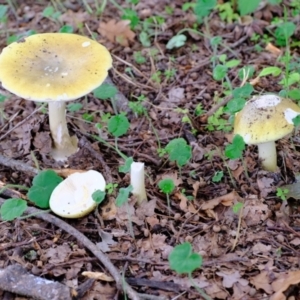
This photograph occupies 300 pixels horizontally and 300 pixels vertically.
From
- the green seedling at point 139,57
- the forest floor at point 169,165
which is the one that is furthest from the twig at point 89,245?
the green seedling at point 139,57

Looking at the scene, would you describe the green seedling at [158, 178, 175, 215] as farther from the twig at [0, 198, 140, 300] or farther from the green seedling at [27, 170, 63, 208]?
the green seedling at [27, 170, 63, 208]

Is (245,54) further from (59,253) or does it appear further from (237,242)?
(59,253)

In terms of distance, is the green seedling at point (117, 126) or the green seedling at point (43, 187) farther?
the green seedling at point (117, 126)

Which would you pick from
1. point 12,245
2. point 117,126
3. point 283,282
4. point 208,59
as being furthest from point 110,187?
point 208,59

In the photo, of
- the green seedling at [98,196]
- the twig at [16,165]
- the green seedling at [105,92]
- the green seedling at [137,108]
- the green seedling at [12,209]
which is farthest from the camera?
the green seedling at [137,108]

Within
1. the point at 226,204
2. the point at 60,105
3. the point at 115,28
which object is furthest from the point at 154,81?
the point at 226,204

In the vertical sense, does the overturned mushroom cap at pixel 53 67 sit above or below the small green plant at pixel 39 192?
above

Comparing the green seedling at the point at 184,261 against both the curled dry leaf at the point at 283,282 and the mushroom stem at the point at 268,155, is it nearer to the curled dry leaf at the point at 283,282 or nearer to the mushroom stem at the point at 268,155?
the curled dry leaf at the point at 283,282
